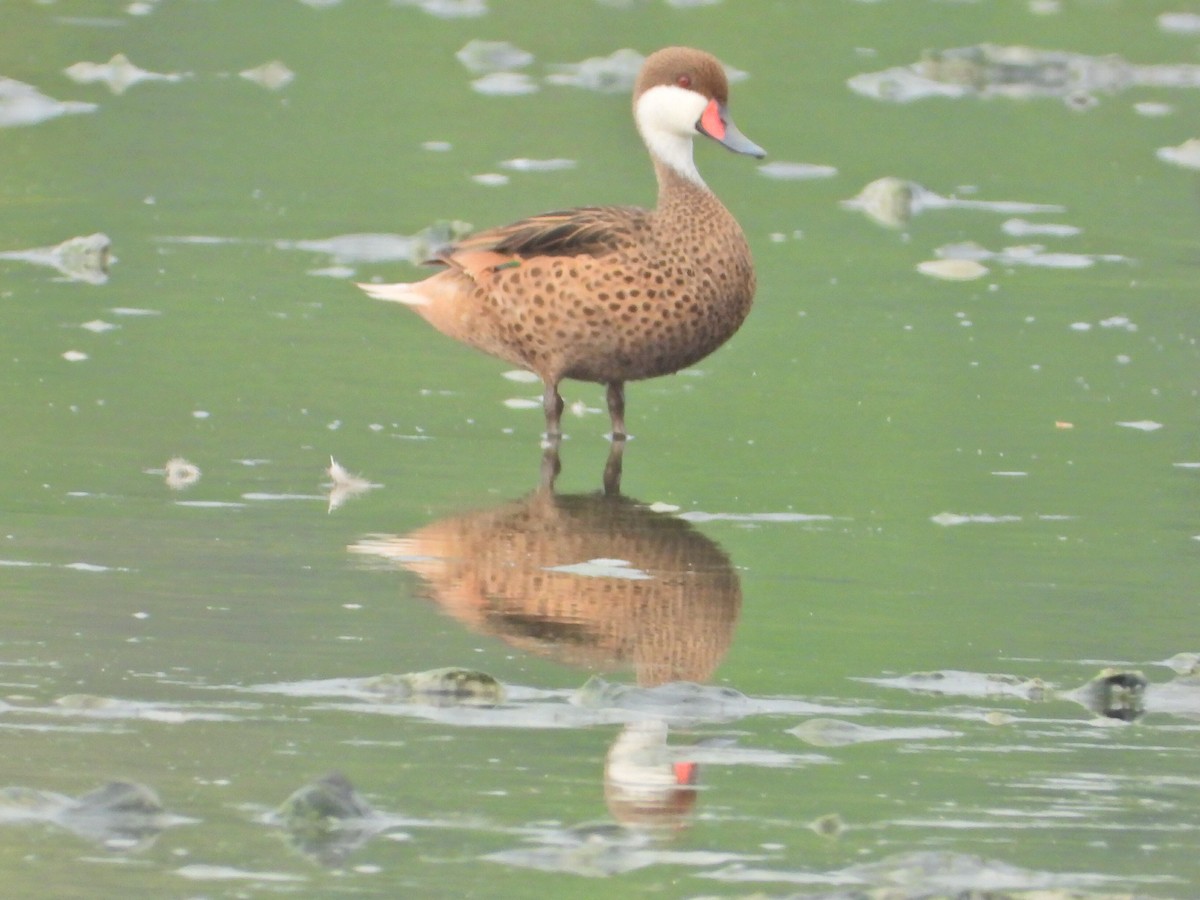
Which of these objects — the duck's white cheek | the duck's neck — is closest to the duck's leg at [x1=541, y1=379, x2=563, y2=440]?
the duck's neck

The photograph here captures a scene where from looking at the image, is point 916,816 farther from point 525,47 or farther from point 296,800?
point 525,47

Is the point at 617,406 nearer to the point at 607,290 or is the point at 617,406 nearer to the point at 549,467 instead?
the point at 607,290

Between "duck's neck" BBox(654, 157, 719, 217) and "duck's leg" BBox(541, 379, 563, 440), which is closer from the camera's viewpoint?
"duck's leg" BBox(541, 379, 563, 440)

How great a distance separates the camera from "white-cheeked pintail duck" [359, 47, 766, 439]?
324 inches

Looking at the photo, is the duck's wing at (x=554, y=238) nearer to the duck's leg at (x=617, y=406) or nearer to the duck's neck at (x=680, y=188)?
the duck's neck at (x=680, y=188)

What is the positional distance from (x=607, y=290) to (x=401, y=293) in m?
1.00

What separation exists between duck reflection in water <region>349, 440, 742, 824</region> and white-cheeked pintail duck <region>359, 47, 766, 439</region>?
73 cm

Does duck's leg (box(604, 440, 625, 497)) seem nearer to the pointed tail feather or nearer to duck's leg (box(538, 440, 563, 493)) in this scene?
duck's leg (box(538, 440, 563, 493))

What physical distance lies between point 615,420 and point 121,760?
3.74 meters

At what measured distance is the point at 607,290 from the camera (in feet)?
27.0

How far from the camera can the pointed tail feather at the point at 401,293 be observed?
350 inches

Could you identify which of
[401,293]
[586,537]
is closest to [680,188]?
[401,293]

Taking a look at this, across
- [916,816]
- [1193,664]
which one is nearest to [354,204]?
[1193,664]

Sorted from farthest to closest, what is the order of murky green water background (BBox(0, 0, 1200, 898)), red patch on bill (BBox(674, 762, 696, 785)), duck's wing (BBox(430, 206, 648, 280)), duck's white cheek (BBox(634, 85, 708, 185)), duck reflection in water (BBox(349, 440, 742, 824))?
1. duck's white cheek (BBox(634, 85, 708, 185))
2. duck's wing (BBox(430, 206, 648, 280))
3. duck reflection in water (BBox(349, 440, 742, 824))
4. red patch on bill (BBox(674, 762, 696, 785))
5. murky green water background (BBox(0, 0, 1200, 898))
